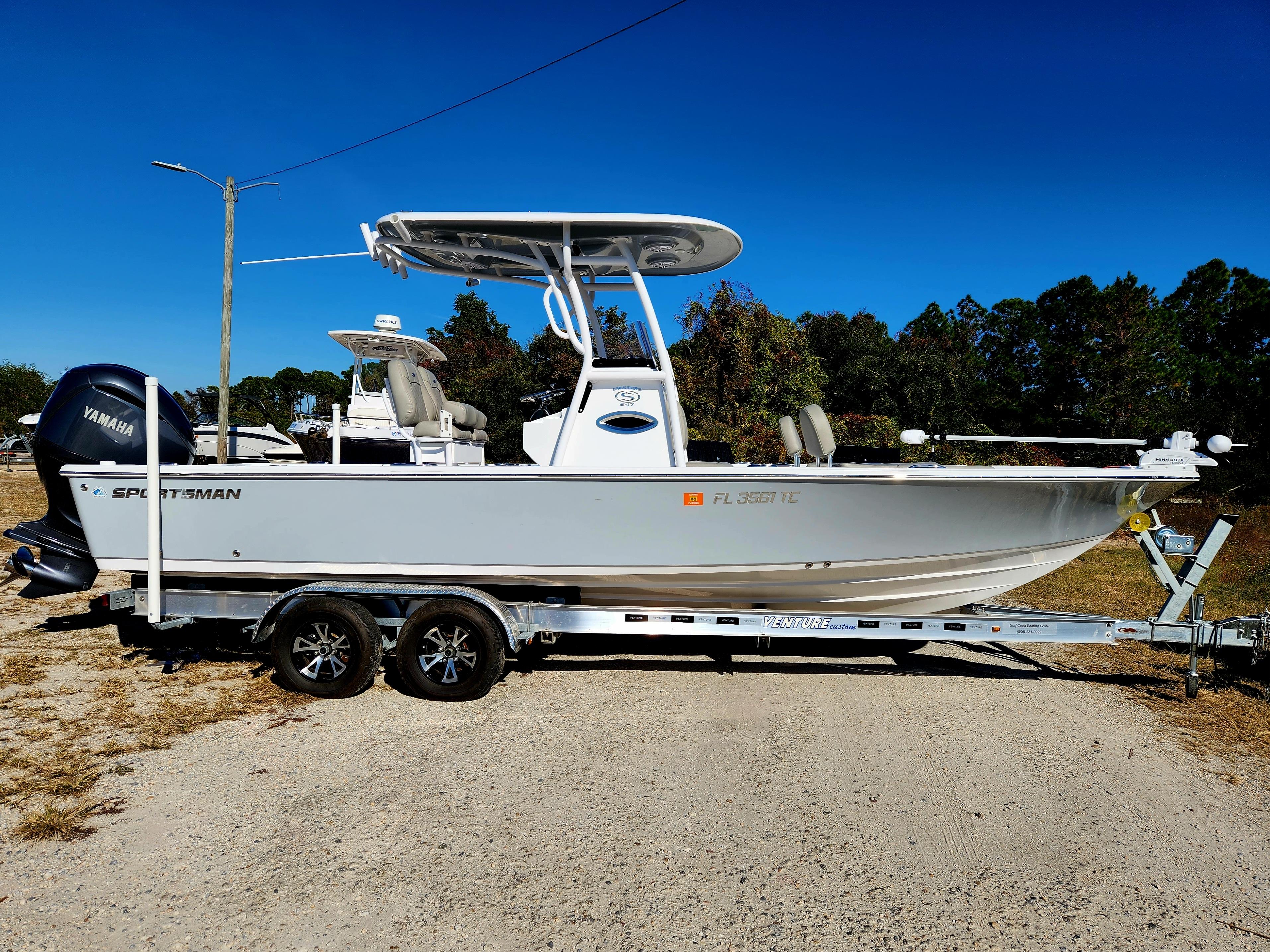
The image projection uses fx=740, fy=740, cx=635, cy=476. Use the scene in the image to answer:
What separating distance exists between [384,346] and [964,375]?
832 inches

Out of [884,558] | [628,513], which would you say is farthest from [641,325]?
[884,558]

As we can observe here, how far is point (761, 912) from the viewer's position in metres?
2.57

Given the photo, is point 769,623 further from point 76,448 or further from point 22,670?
point 22,670

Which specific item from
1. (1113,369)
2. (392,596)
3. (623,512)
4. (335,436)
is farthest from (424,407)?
(1113,369)

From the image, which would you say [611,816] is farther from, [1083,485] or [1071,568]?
[1071,568]

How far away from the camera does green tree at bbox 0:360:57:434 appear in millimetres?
34969

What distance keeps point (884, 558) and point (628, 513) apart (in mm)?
1664

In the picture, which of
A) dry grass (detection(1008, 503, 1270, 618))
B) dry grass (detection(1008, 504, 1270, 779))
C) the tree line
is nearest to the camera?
dry grass (detection(1008, 504, 1270, 779))

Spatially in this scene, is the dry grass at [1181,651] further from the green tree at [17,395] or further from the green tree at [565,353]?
the green tree at [17,395]

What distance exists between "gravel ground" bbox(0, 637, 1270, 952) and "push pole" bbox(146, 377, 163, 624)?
39.7 inches

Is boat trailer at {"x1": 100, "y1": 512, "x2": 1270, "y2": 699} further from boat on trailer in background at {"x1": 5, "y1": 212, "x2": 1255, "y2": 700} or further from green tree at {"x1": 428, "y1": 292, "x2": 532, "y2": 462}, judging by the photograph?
green tree at {"x1": 428, "y1": 292, "x2": 532, "y2": 462}

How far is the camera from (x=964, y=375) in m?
26.4

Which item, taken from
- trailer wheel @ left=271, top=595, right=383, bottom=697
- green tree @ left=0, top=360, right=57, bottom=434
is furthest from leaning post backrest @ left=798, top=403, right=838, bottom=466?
green tree @ left=0, top=360, right=57, bottom=434

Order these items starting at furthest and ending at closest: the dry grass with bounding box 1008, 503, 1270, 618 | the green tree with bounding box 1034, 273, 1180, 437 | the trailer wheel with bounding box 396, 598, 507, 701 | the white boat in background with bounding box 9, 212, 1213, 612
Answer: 1. the green tree with bounding box 1034, 273, 1180, 437
2. the dry grass with bounding box 1008, 503, 1270, 618
3. the trailer wheel with bounding box 396, 598, 507, 701
4. the white boat in background with bounding box 9, 212, 1213, 612
